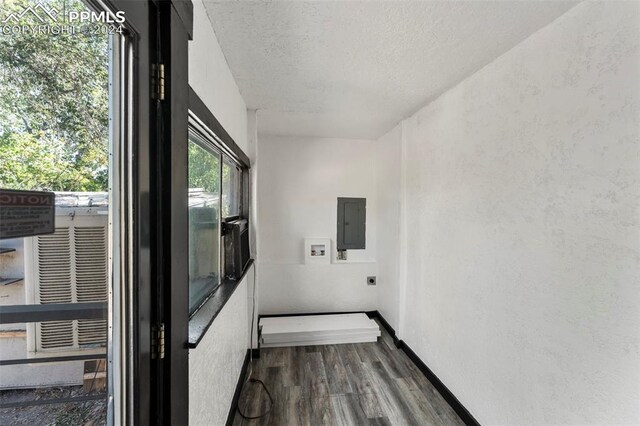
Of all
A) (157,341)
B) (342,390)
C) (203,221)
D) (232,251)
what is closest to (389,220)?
(342,390)

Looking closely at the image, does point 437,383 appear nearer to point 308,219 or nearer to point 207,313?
point 207,313

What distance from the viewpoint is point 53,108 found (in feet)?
1.64

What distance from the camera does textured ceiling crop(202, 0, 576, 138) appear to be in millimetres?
1055

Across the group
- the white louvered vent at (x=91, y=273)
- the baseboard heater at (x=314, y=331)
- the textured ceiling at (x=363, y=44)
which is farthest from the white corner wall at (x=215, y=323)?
the baseboard heater at (x=314, y=331)

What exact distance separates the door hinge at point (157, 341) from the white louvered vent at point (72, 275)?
116 mm

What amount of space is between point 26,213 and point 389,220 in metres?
2.75

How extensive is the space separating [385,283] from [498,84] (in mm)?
2221

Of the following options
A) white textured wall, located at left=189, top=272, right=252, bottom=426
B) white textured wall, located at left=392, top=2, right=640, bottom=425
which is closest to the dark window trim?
white textured wall, located at left=189, top=272, right=252, bottom=426

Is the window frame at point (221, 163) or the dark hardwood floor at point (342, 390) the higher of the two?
the window frame at point (221, 163)

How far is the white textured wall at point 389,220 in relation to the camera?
2.65m

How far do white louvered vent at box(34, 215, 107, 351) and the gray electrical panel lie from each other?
2.70 metres

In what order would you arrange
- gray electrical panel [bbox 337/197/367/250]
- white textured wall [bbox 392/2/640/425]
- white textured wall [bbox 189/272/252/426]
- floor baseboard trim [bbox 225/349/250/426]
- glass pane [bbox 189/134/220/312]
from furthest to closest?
gray electrical panel [bbox 337/197/367/250] < floor baseboard trim [bbox 225/349/250/426] < glass pane [bbox 189/134/220/312] < white textured wall [bbox 189/272/252/426] < white textured wall [bbox 392/2/640/425]

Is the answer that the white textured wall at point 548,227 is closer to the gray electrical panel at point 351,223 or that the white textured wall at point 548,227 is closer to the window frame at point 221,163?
the gray electrical panel at point 351,223

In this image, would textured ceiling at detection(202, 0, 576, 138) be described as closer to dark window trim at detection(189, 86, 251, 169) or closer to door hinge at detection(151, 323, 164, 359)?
dark window trim at detection(189, 86, 251, 169)
